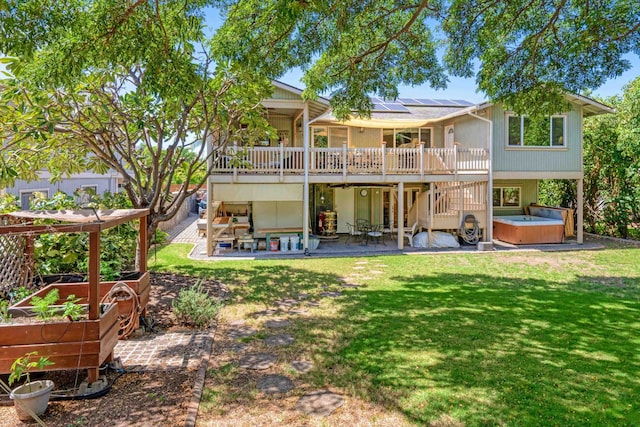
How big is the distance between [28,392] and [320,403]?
282 centimetres

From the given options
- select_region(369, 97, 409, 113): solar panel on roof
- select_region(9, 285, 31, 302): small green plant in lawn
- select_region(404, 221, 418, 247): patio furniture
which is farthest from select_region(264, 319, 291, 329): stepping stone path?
select_region(369, 97, 409, 113): solar panel on roof

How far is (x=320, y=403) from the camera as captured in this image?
13.6 feet

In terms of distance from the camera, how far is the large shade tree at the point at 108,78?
224 inches

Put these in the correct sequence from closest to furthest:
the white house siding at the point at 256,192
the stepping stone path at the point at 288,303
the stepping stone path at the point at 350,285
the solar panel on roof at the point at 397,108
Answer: the stepping stone path at the point at 288,303 → the stepping stone path at the point at 350,285 → the white house siding at the point at 256,192 → the solar panel on roof at the point at 397,108

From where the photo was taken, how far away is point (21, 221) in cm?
634

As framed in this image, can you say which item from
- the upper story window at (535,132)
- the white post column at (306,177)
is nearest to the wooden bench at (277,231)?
the white post column at (306,177)

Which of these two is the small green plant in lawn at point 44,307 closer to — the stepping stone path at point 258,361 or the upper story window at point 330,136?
the stepping stone path at point 258,361

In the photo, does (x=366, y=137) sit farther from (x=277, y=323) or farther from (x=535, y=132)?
(x=277, y=323)

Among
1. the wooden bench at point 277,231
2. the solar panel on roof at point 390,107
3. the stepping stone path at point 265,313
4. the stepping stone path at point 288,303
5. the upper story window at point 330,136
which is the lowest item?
the stepping stone path at point 265,313

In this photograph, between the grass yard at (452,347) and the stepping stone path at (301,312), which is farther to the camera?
the stepping stone path at (301,312)

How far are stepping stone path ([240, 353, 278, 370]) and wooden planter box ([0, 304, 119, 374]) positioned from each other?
1708 millimetres

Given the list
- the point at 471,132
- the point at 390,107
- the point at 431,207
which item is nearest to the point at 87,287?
the point at 431,207

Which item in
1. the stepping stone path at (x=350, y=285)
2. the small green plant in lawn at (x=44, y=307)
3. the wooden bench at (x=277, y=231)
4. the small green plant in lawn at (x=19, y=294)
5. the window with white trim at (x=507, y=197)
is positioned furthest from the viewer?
the window with white trim at (x=507, y=197)

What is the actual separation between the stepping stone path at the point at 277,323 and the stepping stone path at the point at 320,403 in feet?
7.65
